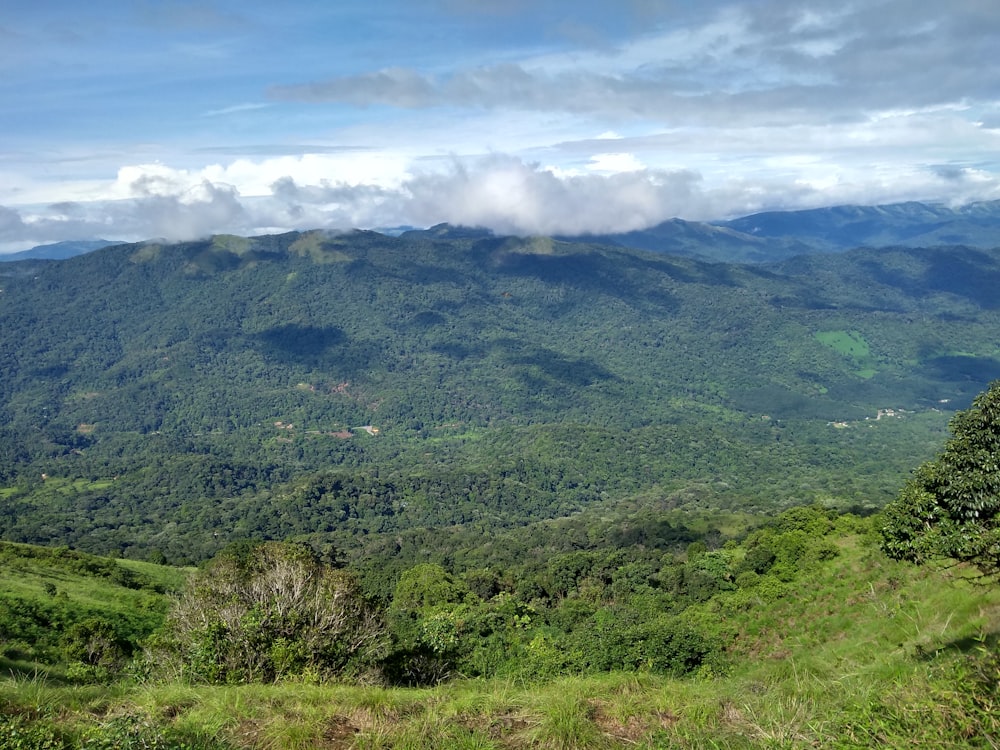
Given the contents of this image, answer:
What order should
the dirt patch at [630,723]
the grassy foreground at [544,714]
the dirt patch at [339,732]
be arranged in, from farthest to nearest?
the dirt patch at [630,723]
the dirt patch at [339,732]
the grassy foreground at [544,714]

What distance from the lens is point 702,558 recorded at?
49.5m

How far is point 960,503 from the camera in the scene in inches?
507

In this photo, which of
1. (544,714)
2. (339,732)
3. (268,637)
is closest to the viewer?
(339,732)

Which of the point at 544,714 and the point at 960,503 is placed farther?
the point at 960,503

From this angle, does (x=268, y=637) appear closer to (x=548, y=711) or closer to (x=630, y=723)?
(x=548, y=711)

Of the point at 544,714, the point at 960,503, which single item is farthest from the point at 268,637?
the point at 960,503

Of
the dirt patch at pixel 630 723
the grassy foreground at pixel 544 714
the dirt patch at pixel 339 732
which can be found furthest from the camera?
the dirt patch at pixel 630 723

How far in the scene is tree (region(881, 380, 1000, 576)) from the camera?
1213 cm

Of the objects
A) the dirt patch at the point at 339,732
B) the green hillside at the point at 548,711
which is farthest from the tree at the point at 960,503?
the dirt patch at the point at 339,732

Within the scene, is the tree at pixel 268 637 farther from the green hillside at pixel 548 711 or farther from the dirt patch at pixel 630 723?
the dirt patch at pixel 630 723

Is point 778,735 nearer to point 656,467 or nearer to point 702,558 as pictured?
point 702,558

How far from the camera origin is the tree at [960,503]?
12.1 meters

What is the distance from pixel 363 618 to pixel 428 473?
457 ft

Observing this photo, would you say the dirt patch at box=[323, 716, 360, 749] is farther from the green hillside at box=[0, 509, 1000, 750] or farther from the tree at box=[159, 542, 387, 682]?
the tree at box=[159, 542, 387, 682]
